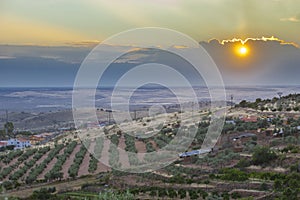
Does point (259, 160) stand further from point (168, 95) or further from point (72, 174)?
point (168, 95)

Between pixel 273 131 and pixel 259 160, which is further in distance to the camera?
pixel 273 131

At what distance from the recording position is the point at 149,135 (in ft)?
135

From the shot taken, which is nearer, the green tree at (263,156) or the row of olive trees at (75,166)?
the green tree at (263,156)

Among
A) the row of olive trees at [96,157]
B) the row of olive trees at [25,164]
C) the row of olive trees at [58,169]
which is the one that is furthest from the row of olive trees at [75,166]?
the row of olive trees at [25,164]

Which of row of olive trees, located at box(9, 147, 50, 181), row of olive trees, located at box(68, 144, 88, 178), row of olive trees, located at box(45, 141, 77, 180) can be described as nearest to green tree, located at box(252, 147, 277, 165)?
row of olive trees, located at box(68, 144, 88, 178)

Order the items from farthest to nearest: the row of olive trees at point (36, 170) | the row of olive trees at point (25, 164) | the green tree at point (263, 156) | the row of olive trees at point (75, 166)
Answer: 1. the row of olive trees at point (25, 164)
2. the row of olive trees at point (75, 166)
3. the row of olive trees at point (36, 170)
4. the green tree at point (263, 156)

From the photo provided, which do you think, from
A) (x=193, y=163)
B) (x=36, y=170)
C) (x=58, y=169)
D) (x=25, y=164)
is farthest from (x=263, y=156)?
(x=25, y=164)

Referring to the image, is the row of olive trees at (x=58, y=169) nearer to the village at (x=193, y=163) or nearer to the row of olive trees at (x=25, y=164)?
the village at (x=193, y=163)

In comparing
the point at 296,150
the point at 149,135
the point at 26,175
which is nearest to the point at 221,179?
the point at 296,150

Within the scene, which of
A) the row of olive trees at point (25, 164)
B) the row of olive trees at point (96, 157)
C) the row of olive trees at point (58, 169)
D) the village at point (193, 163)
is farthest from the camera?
the row of olive trees at point (96, 157)

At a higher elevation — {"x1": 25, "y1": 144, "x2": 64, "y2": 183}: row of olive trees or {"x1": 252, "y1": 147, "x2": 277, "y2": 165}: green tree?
{"x1": 252, "y1": 147, "x2": 277, "y2": 165}: green tree

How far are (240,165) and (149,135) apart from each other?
753 inches

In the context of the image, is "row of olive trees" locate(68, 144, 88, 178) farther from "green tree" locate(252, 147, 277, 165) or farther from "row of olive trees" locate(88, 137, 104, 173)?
"green tree" locate(252, 147, 277, 165)

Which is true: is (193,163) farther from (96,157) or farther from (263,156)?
(96,157)
